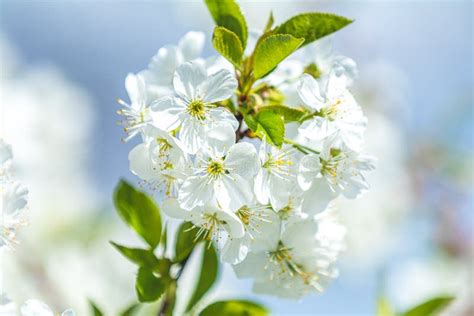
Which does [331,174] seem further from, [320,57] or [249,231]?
[320,57]

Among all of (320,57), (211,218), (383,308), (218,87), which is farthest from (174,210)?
(383,308)

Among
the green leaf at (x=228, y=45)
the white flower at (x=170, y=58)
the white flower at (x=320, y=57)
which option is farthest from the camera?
the white flower at (x=320, y=57)

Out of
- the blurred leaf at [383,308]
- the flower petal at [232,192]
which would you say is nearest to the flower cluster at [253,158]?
the flower petal at [232,192]

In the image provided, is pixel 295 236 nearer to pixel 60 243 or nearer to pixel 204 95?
pixel 204 95

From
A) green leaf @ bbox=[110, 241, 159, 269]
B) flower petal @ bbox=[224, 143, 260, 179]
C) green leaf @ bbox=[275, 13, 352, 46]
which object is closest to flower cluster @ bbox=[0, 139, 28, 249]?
green leaf @ bbox=[110, 241, 159, 269]

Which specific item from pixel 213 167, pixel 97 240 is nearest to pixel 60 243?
pixel 97 240

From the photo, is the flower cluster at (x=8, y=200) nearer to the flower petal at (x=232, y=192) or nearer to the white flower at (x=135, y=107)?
the white flower at (x=135, y=107)
